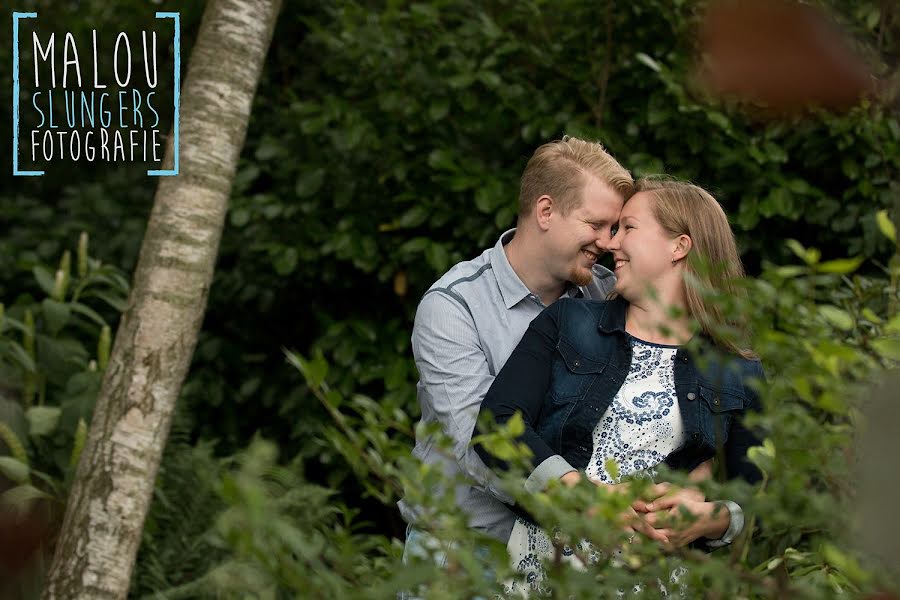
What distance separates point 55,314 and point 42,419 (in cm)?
55

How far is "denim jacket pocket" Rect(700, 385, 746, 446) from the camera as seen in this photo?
2334 millimetres

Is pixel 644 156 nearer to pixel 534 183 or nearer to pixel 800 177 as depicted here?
pixel 800 177

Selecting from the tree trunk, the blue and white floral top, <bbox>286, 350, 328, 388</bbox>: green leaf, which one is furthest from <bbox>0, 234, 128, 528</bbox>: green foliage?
<bbox>286, 350, 328, 388</bbox>: green leaf

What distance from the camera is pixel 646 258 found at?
2.46 m

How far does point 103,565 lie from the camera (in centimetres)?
306

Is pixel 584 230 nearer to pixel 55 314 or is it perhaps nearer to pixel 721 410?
pixel 721 410

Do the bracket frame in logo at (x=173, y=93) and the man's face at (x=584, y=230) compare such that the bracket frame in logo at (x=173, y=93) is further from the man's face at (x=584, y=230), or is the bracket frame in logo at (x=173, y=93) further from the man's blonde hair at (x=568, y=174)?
the man's face at (x=584, y=230)

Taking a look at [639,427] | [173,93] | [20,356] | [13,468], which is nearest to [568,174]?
[639,427]

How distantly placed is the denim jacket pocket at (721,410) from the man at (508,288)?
49cm

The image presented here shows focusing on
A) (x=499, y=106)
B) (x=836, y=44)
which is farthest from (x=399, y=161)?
(x=836, y=44)

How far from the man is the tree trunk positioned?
763 millimetres

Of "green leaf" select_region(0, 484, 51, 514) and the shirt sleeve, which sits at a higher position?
the shirt sleeve

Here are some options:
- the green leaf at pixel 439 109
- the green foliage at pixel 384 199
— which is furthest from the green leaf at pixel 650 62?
the green leaf at pixel 439 109

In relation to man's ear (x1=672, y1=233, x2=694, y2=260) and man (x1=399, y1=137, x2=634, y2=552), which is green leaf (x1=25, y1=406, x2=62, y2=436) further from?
man's ear (x1=672, y1=233, x2=694, y2=260)
